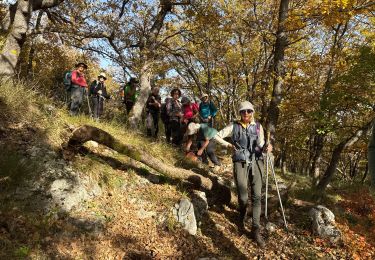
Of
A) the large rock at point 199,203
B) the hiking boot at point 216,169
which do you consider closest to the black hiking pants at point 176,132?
the hiking boot at point 216,169

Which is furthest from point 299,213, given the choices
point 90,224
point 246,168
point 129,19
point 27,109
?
point 129,19

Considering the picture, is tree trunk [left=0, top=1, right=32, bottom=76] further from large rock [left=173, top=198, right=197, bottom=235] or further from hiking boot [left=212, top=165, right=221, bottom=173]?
hiking boot [left=212, top=165, right=221, bottom=173]

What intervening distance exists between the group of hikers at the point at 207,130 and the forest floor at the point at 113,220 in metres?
0.73

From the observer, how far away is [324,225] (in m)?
6.64

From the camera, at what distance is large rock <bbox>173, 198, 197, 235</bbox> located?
19.2ft

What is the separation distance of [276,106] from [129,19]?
26.5 feet

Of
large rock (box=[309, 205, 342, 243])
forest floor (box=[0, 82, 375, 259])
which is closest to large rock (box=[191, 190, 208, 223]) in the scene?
forest floor (box=[0, 82, 375, 259])

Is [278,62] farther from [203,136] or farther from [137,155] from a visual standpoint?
[137,155]

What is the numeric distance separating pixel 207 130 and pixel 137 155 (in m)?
3.23

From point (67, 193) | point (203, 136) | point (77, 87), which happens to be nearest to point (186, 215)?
point (67, 193)

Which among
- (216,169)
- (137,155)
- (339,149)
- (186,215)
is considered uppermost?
(339,149)

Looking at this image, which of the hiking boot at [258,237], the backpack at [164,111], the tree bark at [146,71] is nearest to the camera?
the hiking boot at [258,237]

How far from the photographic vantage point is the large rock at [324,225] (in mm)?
6414

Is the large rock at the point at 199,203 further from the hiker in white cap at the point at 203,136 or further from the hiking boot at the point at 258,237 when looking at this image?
the hiker in white cap at the point at 203,136
